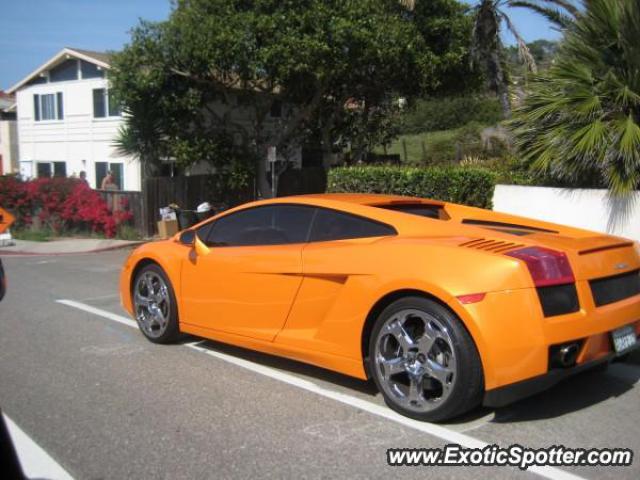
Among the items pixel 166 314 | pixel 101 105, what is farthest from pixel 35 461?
pixel 101 105

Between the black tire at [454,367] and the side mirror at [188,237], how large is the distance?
8.22ft

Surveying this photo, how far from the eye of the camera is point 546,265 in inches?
153

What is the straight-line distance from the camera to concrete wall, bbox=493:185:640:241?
8.87 meters

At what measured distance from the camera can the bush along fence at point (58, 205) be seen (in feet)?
61.6

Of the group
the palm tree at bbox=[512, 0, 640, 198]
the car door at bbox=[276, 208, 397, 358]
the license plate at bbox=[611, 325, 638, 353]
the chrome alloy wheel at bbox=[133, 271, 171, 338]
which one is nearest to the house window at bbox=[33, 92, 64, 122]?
the palm tree at bbox=[512, 0, 640, 198]

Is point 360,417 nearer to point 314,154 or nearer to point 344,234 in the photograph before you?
point 344,234

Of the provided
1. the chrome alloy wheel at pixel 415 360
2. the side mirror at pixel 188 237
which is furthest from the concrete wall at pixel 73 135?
the chrome alloy wheel at pixel 415 360

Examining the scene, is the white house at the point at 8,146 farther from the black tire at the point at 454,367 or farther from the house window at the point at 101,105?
the black tire at the point at 454,367

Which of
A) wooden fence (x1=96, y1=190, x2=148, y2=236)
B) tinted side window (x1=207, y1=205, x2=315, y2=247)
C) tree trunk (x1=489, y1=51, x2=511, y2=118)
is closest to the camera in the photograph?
tinted side window (x1=207, y1=205, x2=315, y2=247)

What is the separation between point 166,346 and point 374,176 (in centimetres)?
716

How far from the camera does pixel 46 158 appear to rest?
27.5 metres

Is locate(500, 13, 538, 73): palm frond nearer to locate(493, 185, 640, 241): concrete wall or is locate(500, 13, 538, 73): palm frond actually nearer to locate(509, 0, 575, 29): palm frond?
locate(509, 0, 575, 29): palm frond

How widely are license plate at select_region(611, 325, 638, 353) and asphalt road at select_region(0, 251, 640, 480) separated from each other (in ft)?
1.55

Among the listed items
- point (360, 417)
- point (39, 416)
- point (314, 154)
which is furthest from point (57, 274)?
point (314, 154)
